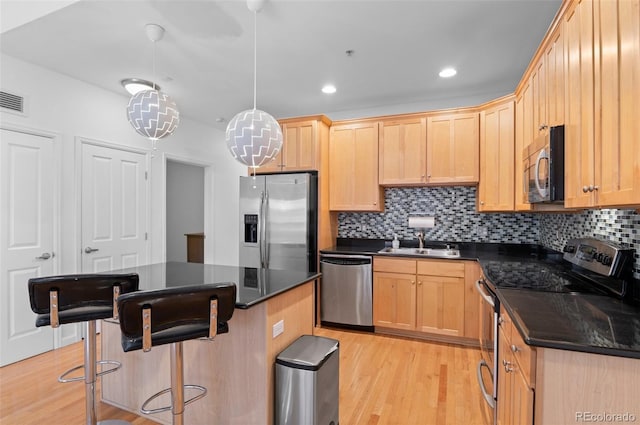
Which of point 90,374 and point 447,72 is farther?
point 447,72

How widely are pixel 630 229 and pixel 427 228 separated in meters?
2.22

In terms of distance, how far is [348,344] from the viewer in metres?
3.30

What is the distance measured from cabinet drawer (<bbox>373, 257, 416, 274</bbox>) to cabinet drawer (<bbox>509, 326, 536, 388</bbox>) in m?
1.95

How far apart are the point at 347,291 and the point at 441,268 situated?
1.04 meters

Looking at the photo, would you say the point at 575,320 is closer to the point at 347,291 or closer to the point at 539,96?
the point at 539,96

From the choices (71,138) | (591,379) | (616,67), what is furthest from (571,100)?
(71,138)

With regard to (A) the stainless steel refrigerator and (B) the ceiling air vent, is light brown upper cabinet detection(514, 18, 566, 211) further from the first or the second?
(B) the ceiling air vent

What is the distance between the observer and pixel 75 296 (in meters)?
1.55

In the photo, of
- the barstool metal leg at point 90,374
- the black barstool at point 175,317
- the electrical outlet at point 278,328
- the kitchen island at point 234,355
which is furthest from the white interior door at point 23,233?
the electrical outlet at point 278,328

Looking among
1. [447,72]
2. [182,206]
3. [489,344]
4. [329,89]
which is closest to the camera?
[489,344]

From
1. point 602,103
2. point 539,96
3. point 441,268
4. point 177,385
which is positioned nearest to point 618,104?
point 602,103

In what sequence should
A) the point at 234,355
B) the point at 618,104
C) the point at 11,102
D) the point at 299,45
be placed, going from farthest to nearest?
the point at 11,102 < the point at 299,45 < the point at 234,355 < the point at 618,104

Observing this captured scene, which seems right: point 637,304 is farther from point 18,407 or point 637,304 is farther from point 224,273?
point 18,407

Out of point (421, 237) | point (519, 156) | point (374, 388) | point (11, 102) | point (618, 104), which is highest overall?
point (11, 102)
